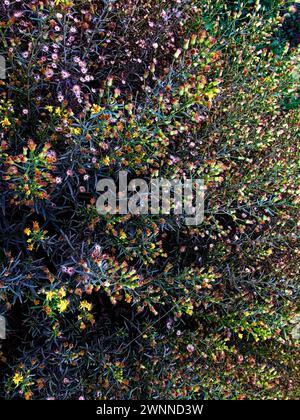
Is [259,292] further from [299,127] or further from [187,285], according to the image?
[299,127]

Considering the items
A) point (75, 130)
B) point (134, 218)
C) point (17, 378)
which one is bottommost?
point (17, 378)

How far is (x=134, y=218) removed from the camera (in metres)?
2.64

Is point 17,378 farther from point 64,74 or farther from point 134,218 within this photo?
point 64,74

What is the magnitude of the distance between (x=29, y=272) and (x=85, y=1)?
1600 mm

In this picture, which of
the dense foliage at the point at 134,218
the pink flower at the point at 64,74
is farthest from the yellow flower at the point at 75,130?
the pink flower at the point at 64,74

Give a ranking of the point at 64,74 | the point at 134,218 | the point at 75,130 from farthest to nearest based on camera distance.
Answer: the point at 134,218
the point at 64,74
the point at 75,130

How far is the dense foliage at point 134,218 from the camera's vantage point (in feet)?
7.56

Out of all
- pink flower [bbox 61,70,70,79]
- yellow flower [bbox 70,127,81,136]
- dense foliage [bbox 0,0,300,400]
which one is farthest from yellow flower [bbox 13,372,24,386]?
pink flower [bbox 61,70,70,79]

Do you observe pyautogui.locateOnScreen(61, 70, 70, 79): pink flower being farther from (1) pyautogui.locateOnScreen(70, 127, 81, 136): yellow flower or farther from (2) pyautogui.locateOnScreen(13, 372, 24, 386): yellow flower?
(2) pyautogui.locateOnScreen(13, 372, 24, 386): yellow flower

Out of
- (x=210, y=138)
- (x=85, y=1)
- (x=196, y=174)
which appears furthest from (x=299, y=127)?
(x=85, y=1)

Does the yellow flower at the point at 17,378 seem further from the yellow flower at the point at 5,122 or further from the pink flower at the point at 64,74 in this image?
the pink flower at the point at 64,74

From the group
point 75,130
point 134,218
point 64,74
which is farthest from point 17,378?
point 64,74
